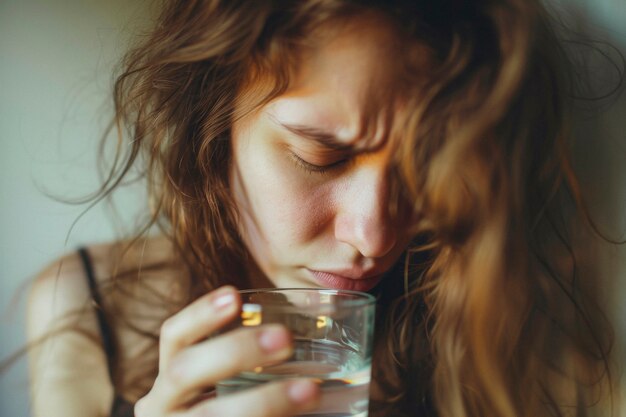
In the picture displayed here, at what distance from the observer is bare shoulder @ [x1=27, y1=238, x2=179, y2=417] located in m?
0.90

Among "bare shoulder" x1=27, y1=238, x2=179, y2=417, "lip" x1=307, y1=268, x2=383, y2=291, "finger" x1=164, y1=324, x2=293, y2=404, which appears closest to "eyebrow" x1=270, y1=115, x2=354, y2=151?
"lip" x1=307, y1=268, x2=383, y2=291

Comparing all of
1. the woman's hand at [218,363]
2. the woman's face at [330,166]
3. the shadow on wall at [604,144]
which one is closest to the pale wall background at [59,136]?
the shadow on wall at [604,144]

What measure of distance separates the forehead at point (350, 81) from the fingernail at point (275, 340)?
0.99 feet

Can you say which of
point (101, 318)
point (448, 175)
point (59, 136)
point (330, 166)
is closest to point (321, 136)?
point (330, 166)

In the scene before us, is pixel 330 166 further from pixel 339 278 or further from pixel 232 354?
pixel 232 354

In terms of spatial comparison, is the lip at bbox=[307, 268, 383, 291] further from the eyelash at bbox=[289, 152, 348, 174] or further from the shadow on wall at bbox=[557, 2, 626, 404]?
the shadow on wall at bbox=[557, 2, 626, 404]

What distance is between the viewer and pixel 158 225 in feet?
3.36

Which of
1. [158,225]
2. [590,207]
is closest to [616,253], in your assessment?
[590,207]

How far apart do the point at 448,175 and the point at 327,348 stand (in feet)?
0.96

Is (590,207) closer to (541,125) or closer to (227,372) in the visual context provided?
(541,125)

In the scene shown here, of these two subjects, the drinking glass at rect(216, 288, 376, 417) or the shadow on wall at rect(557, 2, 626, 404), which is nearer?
the drinking glass at rect(216, 288, 376, 417)

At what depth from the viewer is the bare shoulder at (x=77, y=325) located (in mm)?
900

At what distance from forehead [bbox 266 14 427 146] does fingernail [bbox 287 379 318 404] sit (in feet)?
1.08

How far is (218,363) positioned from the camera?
544mm
